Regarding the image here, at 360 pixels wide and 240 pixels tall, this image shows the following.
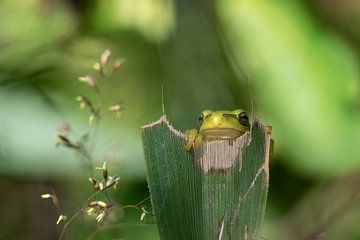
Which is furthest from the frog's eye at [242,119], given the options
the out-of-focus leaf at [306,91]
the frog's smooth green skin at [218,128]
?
the out-of-focus leaf at [306,91]

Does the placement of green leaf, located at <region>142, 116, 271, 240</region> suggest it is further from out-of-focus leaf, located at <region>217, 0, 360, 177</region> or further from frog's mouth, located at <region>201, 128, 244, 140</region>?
out-of-focus leaf, located at <region>217, 0, 360, 177</region>

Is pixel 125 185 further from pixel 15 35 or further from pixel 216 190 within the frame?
pixel 216 190

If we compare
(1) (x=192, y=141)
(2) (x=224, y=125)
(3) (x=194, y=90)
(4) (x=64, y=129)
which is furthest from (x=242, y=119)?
(3) (x=194, y=90)

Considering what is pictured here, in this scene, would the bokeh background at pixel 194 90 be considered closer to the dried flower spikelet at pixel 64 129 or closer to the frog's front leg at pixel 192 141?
the dried flower spikelet at pixel 64 129

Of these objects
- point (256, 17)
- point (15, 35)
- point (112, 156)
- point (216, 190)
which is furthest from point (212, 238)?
point (15, 35)

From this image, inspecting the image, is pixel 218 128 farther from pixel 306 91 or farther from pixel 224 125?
pixel 306 91

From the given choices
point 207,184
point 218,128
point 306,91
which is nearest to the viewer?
point 207,184
